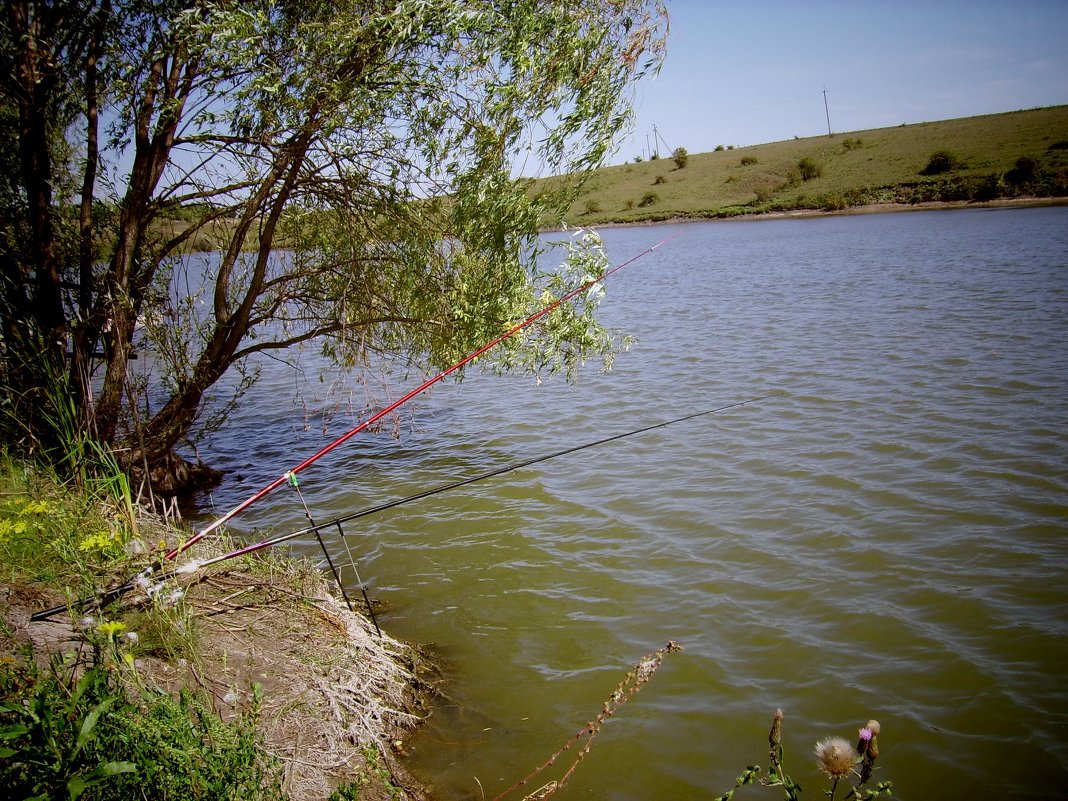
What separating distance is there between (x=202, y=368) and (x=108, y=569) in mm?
4525

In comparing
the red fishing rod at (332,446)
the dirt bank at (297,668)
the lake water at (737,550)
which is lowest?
the lake water at (737,550)

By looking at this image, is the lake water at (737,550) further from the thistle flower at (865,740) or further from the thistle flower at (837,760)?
the thistle flower at (865,740)

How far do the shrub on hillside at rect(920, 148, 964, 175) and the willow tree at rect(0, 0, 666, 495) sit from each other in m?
51.4

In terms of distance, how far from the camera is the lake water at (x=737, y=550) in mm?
4633

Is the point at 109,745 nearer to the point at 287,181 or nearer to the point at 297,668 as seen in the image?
the point at 297,668

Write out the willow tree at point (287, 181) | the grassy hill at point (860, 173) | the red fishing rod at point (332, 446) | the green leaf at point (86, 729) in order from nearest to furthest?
the green leaf at point (86, 729) < the red fishing rod at point (332, 446) < the willow tree at point (287, 181) < the grassy hill at point (860, 173)

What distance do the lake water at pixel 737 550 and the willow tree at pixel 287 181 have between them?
2.32 metres

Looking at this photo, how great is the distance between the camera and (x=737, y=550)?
7.12 m

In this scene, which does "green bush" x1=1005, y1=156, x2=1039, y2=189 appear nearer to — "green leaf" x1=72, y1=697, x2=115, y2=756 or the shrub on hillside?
the shrub on hillside

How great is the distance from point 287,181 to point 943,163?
54.8m

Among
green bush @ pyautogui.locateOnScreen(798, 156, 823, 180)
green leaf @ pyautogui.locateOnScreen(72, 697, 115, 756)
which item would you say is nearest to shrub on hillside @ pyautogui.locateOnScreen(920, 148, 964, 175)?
green bush @ pyautogui.locateOnScreen(798, 156, 823, 180)

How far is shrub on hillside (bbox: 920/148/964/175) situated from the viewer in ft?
161

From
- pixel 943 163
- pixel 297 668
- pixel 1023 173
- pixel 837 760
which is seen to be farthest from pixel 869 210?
pixel 837 760

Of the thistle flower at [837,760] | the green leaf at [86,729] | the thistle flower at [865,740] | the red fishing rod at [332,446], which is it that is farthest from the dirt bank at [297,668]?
the thistle flower at [865,740]
